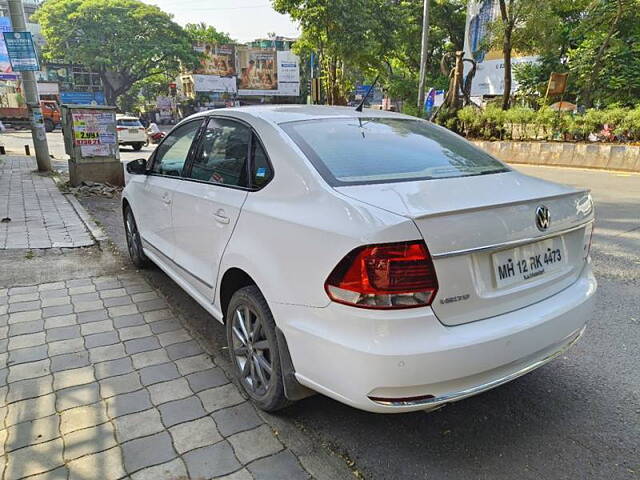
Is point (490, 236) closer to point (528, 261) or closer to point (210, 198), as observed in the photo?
point (528, 261)

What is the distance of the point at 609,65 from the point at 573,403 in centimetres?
2278

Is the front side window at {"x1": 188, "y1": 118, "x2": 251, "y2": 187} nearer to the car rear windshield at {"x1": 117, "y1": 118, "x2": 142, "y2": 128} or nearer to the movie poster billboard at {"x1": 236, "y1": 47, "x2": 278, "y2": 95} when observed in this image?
the car rear windshield at {"x1": 117, "y1": 118, "x2": 142, "y2": 128}

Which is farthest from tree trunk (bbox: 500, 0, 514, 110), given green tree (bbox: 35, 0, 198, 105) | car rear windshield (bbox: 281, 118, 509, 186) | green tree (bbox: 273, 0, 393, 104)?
green tree (bbox: 35, 0, 198, 105)

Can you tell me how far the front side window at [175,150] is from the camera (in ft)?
11.6

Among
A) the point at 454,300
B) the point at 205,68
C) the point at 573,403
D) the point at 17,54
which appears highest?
the point at 205,68

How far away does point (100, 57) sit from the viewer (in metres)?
45.0

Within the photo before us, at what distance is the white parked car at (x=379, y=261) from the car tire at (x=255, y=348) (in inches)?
0.4

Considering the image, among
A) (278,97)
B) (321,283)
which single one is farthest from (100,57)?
(321,283)

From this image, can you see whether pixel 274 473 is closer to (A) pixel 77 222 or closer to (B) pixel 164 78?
(A) pixel 77 222

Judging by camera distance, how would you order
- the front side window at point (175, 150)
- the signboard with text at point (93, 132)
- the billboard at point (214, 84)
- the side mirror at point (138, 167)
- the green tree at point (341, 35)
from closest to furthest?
the front side window at point (175, 150)
the side mirror at point (138, 167)
the signboard with text at point (93, 132)
the green tree at point (341, 35)
the billboard at point (214, 84)

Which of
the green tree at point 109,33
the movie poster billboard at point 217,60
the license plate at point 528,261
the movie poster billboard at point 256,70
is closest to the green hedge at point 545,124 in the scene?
the license plate at point 528,261

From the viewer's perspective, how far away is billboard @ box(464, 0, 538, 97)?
28250 mm

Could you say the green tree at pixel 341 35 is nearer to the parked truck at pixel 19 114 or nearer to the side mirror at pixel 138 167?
the side mirror at pixel 138 167

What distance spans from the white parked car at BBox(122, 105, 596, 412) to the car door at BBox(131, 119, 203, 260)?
0.58 meters
